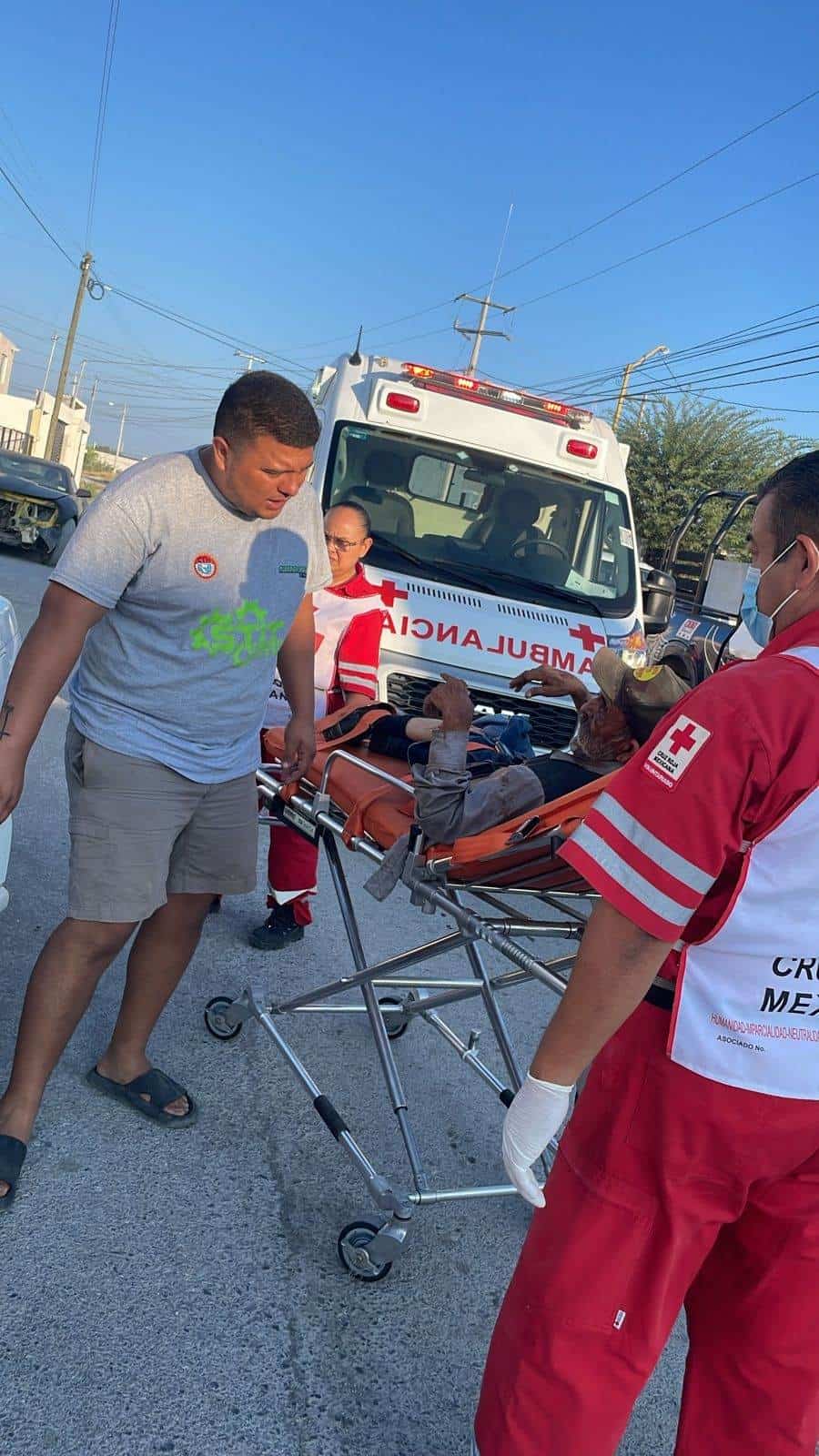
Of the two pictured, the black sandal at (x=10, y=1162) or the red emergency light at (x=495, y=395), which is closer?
the black sandal at (x=10, y=1162)

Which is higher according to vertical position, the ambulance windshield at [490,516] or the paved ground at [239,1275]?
the ambulance windshield at [490,516]

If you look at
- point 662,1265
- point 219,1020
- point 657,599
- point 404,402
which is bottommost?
point 219,1020

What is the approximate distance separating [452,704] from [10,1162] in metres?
1.58

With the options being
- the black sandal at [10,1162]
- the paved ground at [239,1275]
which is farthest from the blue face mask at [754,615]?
the black sandal at [10,1162]

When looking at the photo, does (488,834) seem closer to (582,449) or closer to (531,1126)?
(531,1126)

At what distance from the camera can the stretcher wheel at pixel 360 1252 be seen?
2.65 m

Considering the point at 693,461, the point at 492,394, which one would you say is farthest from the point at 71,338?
the point at 492,394

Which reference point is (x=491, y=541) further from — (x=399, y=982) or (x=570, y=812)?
(x=570, y=812)

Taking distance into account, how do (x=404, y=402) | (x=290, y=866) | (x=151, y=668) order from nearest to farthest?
(x=151, y=668) → (x=290, y=866) → (x=404, y=402)

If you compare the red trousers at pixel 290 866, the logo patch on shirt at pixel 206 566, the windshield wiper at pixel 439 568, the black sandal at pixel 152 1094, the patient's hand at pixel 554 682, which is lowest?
the black sandal at pixel 152 1094

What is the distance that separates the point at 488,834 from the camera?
2537 millimetres

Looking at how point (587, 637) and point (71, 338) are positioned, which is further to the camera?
point (71, 338)

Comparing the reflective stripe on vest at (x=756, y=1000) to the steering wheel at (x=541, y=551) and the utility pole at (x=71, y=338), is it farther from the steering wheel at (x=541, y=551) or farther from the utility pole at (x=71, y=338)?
the utility pole at (x=71, y=338)

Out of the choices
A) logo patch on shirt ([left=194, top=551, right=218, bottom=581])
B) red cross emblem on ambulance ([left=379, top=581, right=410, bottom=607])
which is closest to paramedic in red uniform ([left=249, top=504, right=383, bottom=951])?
red cross emblem on ambulance ([left=379, top=581, right=410, bottom=607])
